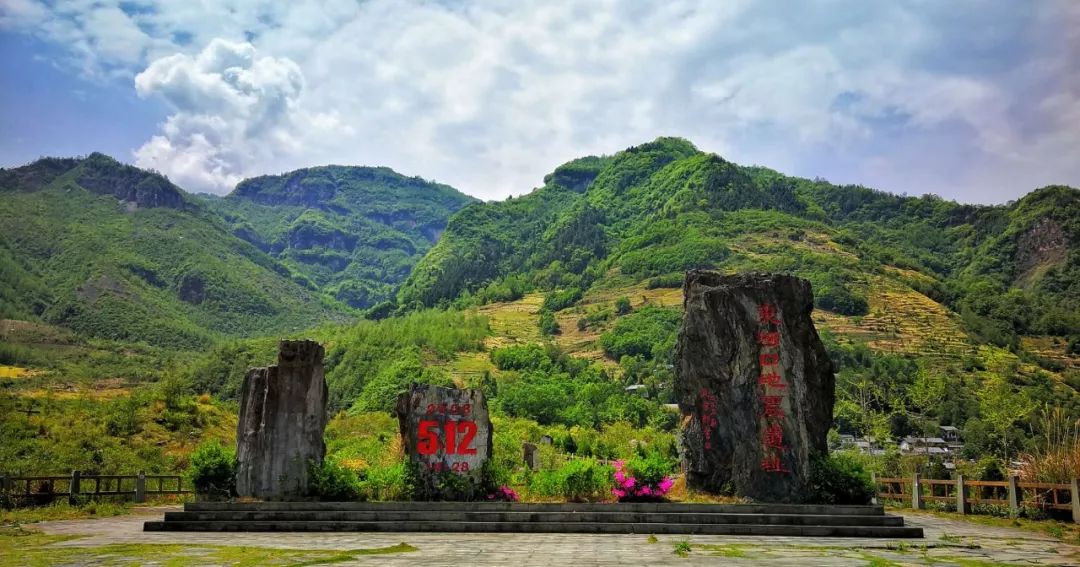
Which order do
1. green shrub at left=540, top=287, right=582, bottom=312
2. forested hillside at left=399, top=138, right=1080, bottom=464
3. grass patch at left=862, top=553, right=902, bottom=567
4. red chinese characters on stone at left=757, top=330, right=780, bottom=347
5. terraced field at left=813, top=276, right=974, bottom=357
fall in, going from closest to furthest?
grass patch at left=862, top=553, right=902, bottom=567, red chinese characters on stone at left=757, top=330, right=780, bottom=347, forested hillside at left=399, top=138, right=1080, bottom=464, terraced field at left=813, top=276, right=974, bottom=357, green shrub at left=540, top=287, right=582, bottom=312

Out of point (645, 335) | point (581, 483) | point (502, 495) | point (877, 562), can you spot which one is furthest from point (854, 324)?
point (877, 562)

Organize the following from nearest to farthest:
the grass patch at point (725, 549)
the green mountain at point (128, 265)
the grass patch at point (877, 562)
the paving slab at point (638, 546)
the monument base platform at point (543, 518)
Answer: the grass patch at point (877, 562)
the paving slab at point (638, 546)
the grass patch at point (725, 549)
the monument base platform at point (543, 518)
the green mountain at point (128, 265)

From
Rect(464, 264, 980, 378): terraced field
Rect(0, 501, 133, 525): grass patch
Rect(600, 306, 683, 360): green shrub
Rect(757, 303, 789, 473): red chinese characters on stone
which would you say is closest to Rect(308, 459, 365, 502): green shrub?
Rect(0, 501, 133, 525): grass patch

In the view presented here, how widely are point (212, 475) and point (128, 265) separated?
353 ft

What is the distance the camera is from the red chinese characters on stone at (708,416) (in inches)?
688

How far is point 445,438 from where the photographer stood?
17141mm

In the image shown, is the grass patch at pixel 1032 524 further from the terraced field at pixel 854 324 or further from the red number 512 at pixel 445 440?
the terraced field at pixel 854 324

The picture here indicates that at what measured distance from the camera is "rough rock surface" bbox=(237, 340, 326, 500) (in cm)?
1675

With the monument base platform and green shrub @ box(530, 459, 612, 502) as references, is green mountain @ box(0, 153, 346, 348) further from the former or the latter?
green shrub @ box(530, 459, 612, 502)

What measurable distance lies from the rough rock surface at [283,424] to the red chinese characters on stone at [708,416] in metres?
8.08

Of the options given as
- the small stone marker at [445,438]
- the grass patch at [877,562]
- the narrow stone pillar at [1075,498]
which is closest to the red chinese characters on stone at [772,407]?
the grass patch at [877,562]

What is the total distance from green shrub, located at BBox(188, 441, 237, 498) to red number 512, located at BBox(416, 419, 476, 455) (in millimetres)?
3967

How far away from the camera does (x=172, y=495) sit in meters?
23.4

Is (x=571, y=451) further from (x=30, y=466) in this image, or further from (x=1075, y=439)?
(x=1075, y=439)
